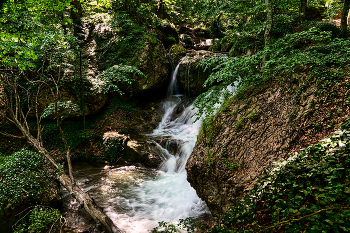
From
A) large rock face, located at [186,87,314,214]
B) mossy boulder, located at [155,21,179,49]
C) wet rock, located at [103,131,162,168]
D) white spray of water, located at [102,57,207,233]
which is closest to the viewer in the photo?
large rock face, located at [186,87,314,214]

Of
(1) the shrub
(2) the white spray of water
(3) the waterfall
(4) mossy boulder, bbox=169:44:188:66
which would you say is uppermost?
(4) mossy boulder, bbox=169:44:188:66

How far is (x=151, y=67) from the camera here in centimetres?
1189

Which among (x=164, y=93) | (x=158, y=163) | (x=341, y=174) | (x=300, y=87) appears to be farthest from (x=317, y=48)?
(x=164, y=93)

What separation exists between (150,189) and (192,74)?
25.3 ft

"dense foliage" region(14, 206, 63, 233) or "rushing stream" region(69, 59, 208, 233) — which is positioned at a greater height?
"dense foliage" region(14, 206, 63, 233)

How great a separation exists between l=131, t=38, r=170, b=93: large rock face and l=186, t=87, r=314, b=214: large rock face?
7.84 m

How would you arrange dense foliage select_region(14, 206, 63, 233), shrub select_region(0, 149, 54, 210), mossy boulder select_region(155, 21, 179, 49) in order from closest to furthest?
dense foliage select_region(14, 206, 63, 233) → shrub select_region(0, 149, 54, 210) → mossy boulder select_region(155, 21, 179, 49)

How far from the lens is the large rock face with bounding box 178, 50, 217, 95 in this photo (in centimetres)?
1160

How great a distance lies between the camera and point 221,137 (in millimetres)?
4410

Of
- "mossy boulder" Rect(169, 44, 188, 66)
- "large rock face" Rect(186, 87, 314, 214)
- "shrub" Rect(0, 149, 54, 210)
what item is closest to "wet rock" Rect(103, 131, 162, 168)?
"shrub" Rect(0, 149, 54, 210)

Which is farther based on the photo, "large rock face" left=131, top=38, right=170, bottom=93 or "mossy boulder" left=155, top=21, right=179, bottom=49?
"mossy boulder" left=155, top=21, right=179, bottom=49

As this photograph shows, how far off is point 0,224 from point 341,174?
632 cm

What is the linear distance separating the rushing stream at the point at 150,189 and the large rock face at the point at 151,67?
3.42 meters

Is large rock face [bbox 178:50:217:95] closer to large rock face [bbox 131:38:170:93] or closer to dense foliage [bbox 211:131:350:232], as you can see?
large rock face [bbox 131:38:170:93]
